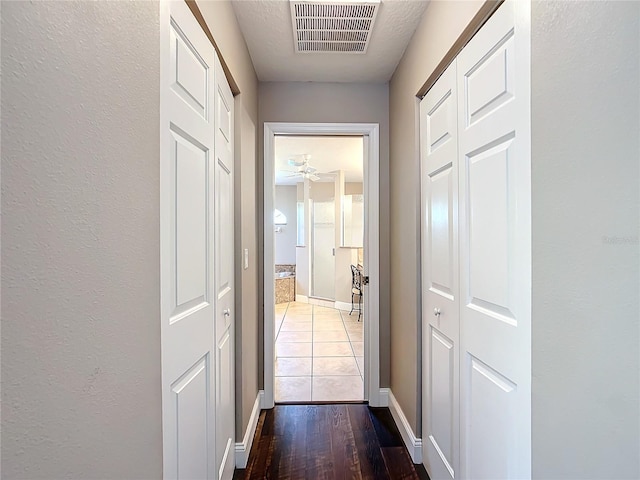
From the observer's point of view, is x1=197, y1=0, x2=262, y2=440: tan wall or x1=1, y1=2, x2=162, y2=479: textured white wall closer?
x1=1, y1=2, x2=162, y2=479: textured white wall

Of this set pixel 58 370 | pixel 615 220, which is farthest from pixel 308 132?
pixel 58 370

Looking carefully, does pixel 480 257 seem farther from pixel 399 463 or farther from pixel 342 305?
pixel 342 305

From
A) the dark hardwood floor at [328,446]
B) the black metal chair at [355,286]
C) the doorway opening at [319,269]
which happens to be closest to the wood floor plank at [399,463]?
the dark hardwood floor at [328,446]

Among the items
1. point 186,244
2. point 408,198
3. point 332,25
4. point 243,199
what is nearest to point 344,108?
point 332,25

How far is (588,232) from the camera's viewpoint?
0.81 meters

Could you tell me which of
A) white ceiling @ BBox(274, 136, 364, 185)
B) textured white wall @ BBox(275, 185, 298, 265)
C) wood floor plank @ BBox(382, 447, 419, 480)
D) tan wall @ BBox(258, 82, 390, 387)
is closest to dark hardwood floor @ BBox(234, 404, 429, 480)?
wood floor plank @ BBox(382, 447, 419, 480)

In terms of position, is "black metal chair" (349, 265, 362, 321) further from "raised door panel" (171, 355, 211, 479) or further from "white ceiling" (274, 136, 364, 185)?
"raised door panel" (171, 355, 211, 479)

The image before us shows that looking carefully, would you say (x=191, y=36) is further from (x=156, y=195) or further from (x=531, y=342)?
(x=531, y=342)

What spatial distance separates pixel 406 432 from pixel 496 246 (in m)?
1.46

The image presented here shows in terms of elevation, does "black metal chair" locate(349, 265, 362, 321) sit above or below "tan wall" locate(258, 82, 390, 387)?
below

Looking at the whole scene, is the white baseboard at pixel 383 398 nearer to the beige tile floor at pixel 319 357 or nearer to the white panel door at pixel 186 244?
the beige tile floor at pixel 319 357

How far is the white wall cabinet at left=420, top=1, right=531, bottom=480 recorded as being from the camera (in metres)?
0.94

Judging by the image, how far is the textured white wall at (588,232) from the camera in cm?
78

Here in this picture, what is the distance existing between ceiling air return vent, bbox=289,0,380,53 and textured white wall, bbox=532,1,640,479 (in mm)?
1026
